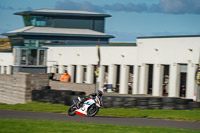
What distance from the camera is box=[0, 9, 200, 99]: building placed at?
31797 millimetres

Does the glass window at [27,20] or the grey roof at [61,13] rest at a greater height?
the grey roof at [61,13]

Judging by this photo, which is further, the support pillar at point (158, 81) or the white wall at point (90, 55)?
the white wall at point (90, 55)

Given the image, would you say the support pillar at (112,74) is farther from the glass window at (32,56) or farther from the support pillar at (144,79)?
the glass window at (32,56)

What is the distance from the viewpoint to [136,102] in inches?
818

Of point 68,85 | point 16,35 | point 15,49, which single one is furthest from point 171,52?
point 16,35

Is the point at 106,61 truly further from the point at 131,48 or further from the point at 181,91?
the point at 181,91

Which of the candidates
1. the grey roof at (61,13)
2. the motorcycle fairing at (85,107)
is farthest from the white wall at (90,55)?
the motorcycle fairing at (85,107)

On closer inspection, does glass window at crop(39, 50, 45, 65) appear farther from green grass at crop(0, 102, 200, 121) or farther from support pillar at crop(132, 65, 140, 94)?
green grass at crop(0, 102, 200, 121)

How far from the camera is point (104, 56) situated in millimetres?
40938

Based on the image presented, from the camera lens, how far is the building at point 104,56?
104 ft

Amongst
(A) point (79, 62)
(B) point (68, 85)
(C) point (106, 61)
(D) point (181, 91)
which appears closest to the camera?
(B) point (68, 85)

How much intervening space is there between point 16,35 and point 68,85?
31406mm

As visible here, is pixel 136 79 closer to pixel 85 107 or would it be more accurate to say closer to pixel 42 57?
pixel 42 57

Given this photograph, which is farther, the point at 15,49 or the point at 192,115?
the point at 15,49
